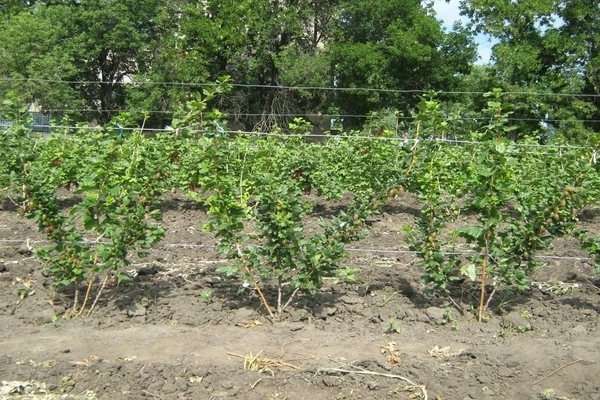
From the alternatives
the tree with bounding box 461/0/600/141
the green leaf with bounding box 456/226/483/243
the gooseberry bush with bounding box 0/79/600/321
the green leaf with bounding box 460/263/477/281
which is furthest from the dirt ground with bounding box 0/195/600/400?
the tree with bounding box 461/0/600/141

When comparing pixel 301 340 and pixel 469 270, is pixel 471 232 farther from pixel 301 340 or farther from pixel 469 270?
pixel 301 340

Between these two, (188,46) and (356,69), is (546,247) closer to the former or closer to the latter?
(356,69)

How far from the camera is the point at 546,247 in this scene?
5.54m

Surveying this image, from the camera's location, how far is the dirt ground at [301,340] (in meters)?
4.41

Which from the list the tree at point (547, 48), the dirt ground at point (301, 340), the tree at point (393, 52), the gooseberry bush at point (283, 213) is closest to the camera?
the dirt ground at point (301, 340)

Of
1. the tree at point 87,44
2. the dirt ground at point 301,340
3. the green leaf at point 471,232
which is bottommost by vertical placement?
the dirt ground at point 301,340

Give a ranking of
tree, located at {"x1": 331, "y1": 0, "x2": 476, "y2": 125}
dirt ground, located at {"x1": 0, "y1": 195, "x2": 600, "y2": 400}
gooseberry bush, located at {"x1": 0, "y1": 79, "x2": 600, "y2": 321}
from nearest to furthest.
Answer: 1. dirt ground, located at {"x1": 0, "y1": 195, "x2": 600, "y2": 400}
2. gooseberry bush, located at {"x1": 0, "y1": 79, "x2": 600, "y2": 321}
3. tree, located at {"x1": 331, "y1": 0, "x2": 476, "y2": 125}

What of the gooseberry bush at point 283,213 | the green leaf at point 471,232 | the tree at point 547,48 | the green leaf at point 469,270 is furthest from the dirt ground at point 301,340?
the tree at point 547,48

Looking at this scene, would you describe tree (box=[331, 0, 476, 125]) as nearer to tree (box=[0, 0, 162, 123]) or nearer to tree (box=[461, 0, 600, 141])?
tree (box=[461, 0, 600, 141])

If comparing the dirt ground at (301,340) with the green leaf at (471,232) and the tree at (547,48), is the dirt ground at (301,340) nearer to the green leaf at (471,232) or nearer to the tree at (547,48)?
the green leaf at (471,232)

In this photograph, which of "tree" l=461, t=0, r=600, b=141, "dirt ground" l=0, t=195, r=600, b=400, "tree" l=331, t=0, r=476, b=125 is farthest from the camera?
"tree" l=331, t=0, r=476, b=125

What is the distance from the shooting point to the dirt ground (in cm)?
441

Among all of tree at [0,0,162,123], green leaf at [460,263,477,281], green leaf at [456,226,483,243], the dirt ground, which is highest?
tree at [0,0,162,123]

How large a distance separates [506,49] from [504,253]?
20.4m
